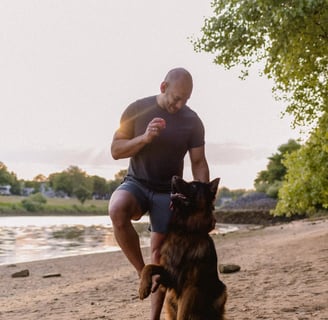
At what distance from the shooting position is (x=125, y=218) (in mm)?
5676

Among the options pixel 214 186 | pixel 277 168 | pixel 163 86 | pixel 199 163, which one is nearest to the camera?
pixel 214 186

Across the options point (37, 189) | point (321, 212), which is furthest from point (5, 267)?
point (37, 189)

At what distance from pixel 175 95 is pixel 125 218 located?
1384 millimetres

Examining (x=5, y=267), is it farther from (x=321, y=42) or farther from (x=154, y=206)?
(x=154, y=206)

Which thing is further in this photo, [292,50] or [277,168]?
[277,168]

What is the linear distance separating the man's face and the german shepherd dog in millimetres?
1029

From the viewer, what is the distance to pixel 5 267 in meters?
18.3

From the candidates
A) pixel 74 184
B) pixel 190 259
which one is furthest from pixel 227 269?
pixel 74 184

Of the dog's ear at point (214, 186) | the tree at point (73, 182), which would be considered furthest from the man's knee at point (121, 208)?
the tree at point (73, 182)

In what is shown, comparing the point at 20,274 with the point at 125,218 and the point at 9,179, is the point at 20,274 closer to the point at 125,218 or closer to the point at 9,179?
the point at 125,218

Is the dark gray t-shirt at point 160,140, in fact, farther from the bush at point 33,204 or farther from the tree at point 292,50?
the bush at point 33,204

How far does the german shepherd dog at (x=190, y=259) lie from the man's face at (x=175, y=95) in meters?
1.03

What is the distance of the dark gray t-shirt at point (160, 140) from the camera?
577 centimetres

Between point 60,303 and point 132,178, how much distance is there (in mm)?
4412
